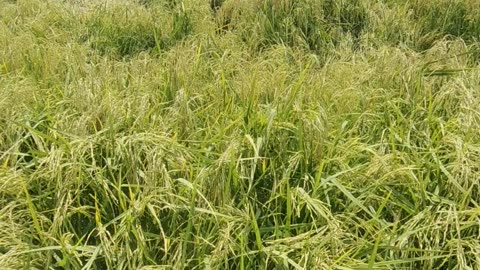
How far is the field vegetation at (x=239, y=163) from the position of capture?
56.7 inches

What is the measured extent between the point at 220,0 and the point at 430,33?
1637mm

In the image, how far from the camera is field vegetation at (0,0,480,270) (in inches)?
56.7

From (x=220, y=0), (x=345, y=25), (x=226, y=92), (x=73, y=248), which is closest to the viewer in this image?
(x=73, y=248)

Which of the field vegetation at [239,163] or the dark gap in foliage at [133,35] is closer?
the field vegetation at [239,163]

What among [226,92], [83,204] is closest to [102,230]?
[83,204]

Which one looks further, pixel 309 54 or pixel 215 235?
pixel 309 54

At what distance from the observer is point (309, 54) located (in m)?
→ 2.90

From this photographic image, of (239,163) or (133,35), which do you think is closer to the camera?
(239,163)

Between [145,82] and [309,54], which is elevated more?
[145,82]

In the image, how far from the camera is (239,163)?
1.65m

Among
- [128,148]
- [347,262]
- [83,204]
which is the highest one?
[128,148]

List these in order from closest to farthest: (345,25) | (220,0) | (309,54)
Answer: (309,54)
(345,25)
(220,0)

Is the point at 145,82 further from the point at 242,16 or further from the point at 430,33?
the point at 430,33

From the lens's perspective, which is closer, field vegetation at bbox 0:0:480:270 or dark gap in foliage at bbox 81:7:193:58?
field vegetation at bbox 0:0:480:270
